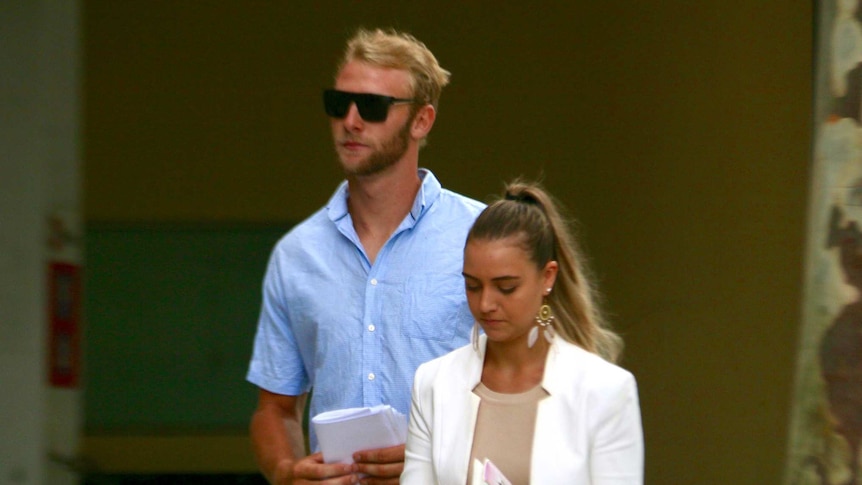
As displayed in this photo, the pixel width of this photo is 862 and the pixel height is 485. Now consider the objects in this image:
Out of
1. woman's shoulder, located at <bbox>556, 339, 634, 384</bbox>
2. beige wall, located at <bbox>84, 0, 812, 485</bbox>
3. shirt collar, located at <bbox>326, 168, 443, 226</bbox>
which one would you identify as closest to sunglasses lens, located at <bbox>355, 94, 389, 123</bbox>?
shirt collar, located at <bbox>326, 168, 443, 226</bbox>

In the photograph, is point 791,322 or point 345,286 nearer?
point 345,286

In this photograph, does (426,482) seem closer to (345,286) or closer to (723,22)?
(345,286)

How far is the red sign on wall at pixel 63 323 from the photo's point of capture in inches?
181

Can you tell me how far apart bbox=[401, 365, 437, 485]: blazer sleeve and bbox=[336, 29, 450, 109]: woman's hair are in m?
0.78

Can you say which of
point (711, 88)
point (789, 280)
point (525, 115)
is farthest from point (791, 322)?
point (525, 115)

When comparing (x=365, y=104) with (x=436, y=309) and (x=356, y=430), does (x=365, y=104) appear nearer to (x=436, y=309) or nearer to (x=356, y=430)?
(x=436, y=309)

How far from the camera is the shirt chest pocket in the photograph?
335 cm

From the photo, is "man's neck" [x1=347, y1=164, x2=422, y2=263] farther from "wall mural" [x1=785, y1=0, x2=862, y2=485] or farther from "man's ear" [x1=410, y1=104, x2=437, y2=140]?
"wall mural" [x1=785, y1=0, x2=862, y2=485]

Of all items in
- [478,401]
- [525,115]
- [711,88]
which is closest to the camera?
[478,401]

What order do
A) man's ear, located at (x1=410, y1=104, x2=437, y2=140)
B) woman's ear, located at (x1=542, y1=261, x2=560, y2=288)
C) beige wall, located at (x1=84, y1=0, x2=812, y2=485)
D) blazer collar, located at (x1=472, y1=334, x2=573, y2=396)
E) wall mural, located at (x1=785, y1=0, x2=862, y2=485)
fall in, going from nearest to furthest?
wall mural, located at (x1=785, y1=0, x2=862, y2=485)
blazer collar, located at (x1=472, y1=334, x2=573, y2=396)
woman's ear, located at (x1=542, y1=261, x2=560, y2=288)
man's ear, located at (x1=410, y1=104, x2=437, y2=140)
beige wall, located at (x1=84, y1=0, x2=812, y2=485)

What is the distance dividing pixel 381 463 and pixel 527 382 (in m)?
0.50

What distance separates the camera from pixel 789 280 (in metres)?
5.97

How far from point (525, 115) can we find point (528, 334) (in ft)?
16.4

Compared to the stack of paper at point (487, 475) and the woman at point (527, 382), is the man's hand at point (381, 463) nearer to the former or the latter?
the woman at point (527, 382)
